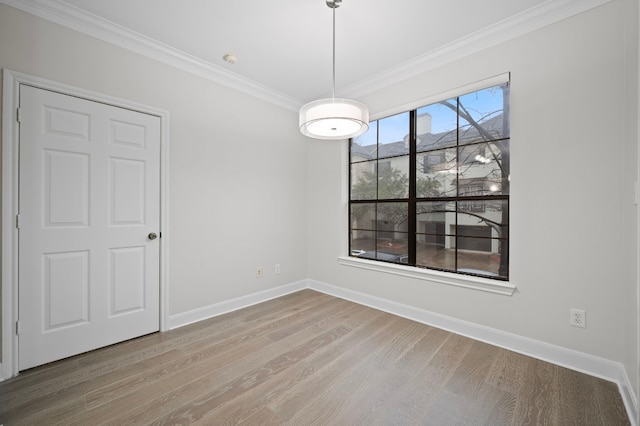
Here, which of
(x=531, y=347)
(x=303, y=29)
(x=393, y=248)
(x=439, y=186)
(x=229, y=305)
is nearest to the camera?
(x=531, y=347)

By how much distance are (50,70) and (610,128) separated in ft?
13.6

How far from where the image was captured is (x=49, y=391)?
5.87 feet

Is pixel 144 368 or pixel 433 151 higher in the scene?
pixel 433 151

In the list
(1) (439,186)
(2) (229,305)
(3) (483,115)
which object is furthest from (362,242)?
(3) (483,115)

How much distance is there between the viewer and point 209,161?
300 centimetres

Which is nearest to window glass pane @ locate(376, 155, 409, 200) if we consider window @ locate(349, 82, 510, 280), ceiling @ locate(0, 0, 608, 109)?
window @ locate(349, 82, 510, 280)

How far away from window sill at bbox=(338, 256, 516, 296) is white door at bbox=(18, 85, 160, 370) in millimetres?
2262

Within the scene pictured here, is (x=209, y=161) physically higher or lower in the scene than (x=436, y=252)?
higher

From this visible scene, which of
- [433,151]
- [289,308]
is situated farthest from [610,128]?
[289,308]

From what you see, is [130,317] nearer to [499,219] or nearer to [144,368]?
[144,368]

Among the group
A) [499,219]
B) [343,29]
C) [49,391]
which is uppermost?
[343,29]

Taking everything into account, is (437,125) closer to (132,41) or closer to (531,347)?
(531,347)

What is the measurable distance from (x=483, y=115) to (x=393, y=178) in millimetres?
1086

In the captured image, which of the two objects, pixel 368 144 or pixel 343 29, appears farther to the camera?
pixel 368 144
